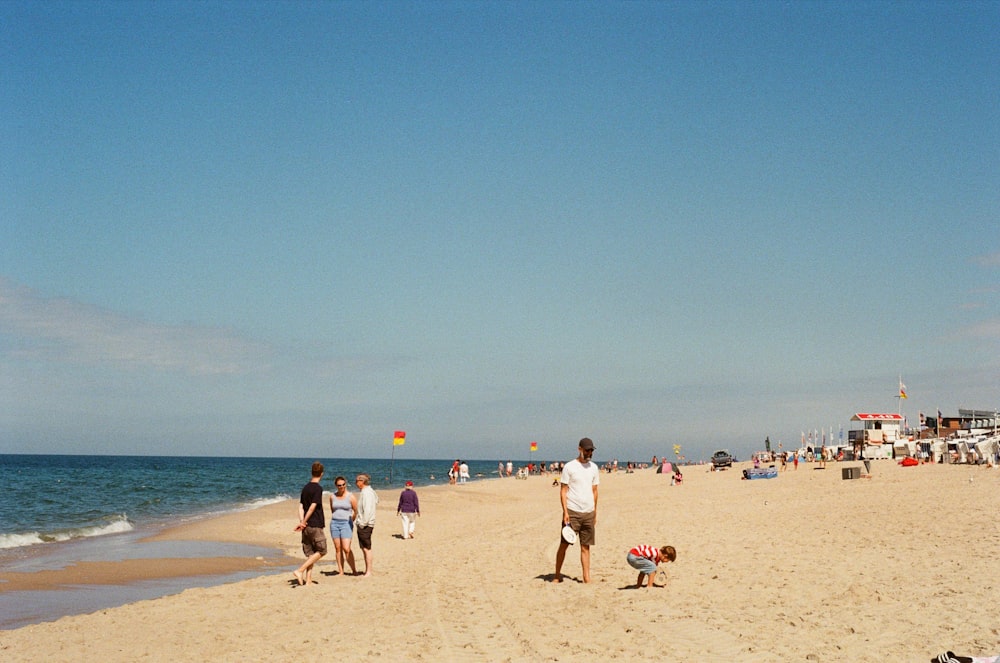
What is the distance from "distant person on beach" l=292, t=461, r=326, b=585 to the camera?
11523mm

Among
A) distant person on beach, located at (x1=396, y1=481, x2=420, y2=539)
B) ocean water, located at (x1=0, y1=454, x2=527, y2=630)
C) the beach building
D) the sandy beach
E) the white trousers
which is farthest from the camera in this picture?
the beach building

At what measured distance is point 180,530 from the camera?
2345 cm

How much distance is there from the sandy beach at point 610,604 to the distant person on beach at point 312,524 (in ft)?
1.36

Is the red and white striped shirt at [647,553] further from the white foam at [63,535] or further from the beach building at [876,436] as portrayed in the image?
the beach building at [876,436]

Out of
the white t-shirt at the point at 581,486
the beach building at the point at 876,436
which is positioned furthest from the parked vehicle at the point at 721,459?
the white t-shirt at the point at 581,486

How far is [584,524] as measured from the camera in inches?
411

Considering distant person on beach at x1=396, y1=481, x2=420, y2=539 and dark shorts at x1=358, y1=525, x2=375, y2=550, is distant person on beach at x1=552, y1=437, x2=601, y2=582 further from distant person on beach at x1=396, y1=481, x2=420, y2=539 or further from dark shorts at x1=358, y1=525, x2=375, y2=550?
distant person on beach at x1=396, y1=481, x2=420, y2=539

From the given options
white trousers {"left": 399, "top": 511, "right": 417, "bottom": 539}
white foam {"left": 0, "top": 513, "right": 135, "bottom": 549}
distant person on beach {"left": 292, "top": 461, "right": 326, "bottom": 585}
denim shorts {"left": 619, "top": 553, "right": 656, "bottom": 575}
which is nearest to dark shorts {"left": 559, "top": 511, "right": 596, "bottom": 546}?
denim shorts {"left": 619, "top": 553, "right": 656, "bottom": 575}

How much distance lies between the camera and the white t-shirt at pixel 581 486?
10.4 meters

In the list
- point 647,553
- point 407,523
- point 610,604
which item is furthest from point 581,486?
point 407,523

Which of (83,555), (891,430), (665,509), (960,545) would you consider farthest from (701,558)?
(891,430)

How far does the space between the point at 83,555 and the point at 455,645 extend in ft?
43.7

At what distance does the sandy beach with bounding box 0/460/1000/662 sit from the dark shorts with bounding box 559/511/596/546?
622mm

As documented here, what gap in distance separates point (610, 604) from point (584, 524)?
1.37m
